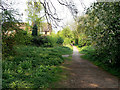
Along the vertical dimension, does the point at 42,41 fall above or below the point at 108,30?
below

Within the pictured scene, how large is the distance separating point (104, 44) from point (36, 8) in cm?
479

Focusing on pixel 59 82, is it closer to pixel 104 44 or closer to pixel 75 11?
pixel 75 11

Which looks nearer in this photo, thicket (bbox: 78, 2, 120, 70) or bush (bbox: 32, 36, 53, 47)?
thicket (bbox: 78, 2, 120, 70)

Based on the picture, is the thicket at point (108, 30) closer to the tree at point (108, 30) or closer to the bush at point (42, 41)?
the tree at point (108, 30)

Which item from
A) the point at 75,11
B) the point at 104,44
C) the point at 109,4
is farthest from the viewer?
the point at 104,44

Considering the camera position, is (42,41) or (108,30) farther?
(42,41)

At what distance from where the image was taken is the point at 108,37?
6762mm

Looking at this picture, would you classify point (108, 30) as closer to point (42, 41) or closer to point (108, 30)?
point (108, 30)

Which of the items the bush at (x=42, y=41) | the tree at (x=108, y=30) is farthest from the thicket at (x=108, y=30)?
the bush at (x=42, y=41)

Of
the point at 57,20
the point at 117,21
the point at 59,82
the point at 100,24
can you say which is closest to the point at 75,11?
the point at 57,20

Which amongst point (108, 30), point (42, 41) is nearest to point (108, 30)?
point (108, 30)

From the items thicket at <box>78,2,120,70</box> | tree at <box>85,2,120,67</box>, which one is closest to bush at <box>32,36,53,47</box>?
thicket at <box>78,2,120,70</box>

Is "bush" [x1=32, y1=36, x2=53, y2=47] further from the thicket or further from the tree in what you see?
the tree

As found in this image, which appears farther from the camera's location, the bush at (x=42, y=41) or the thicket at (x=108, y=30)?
the bush at (x=42, y=41)
